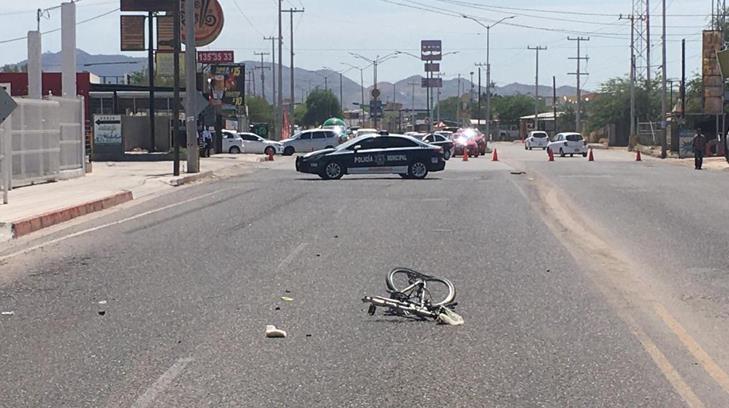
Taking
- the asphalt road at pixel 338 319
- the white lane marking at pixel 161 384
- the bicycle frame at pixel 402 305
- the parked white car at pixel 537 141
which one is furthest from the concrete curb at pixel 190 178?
the parked white car at pixel 537 141

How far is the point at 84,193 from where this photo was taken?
28016 millimetres

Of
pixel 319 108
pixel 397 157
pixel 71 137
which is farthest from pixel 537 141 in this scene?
pixel 319 108

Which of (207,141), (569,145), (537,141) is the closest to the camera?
(207,141)

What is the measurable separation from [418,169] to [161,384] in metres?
28.0

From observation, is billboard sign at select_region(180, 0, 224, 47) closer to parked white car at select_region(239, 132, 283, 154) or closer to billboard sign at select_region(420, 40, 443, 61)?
parked white car at select_region(239, 132, 283, 154)

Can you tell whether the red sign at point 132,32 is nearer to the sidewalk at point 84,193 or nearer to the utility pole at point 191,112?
the sidewalk at point 84,193

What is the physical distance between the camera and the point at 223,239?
1709cm

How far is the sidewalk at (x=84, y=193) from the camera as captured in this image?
2017 centimetres

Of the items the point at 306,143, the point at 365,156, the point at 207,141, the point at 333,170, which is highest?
the point at 207,141

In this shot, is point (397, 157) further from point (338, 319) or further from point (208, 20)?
point (208, 20)

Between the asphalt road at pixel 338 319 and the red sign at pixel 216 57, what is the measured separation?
197 feet

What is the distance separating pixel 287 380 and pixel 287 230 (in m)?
10.6

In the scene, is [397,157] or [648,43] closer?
[397,157]

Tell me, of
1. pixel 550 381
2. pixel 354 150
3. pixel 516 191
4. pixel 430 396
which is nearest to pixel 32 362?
pixel 430 396
